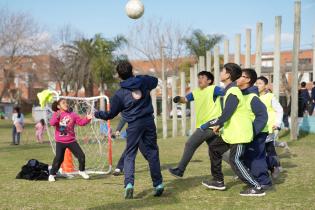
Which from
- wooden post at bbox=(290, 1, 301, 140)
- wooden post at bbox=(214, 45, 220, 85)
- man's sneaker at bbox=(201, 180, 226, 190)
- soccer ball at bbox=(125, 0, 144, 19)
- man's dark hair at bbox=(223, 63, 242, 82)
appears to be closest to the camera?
man's dark hair at bbox=(223, 63, 242, 82)

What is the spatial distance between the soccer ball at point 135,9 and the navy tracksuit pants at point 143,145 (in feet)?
13.5

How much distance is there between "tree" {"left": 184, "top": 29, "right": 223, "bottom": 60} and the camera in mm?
47750

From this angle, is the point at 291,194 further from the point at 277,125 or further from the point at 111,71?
the point at 111,71

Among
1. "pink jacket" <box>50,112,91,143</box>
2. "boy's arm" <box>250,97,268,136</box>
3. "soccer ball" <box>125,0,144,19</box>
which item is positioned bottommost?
"pink jacket" <box>50,112,91,143</box>

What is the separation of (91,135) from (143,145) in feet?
18.4

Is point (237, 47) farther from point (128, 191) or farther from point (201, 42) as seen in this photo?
point (201, 42)

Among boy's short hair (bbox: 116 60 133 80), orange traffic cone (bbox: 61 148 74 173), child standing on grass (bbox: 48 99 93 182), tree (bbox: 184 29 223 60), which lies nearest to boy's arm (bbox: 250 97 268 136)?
boy's short hair (bbox: 116 60 133 80)

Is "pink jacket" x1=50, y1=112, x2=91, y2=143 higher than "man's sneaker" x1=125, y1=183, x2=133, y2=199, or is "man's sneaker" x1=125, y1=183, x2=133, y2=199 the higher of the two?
"pink jacket" x1=50, y1=112, x2=91, y2=143

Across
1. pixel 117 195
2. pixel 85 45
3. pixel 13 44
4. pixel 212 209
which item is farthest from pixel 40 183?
pixel 85 45

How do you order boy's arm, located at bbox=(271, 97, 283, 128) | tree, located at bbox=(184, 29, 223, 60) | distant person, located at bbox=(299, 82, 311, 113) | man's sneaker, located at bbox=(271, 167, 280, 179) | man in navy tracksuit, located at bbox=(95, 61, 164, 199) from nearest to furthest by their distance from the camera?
man in navy tracksuit, located at bbox=(95, 61, 164, 199)
man's sneaker, located at bbox=(271, 167, 280, 179)
boy's arm, located at bbox=(271, 97, 283, 128)
distant person, located at bbox=(299, 82, 311, 113)
tree, located at bbox=(184, 29, 223, 60)

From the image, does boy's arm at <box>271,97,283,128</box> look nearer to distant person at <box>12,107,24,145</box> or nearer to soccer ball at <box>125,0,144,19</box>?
soccer ball at <box>125,0,144,19</box>

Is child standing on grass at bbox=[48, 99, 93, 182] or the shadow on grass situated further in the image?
child standing on grass at bbox=[48, 99, 93, 182]

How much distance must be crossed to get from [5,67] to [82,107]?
3344 cm

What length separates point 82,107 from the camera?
10680 millimetres
